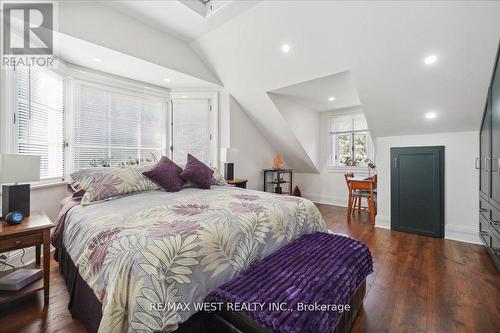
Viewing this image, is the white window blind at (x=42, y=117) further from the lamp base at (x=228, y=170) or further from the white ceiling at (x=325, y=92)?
the white ceiling at (x=325, y=92)

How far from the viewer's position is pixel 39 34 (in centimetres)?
226

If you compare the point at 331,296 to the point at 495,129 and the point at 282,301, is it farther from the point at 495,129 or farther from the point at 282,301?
the point at 495,129

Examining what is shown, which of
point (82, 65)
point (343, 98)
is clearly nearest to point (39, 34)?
point (82, 65)

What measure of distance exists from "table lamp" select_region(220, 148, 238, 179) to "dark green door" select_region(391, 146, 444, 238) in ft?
8.35

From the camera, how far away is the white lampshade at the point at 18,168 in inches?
63.5

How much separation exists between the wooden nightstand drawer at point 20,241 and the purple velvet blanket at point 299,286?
4.71ft

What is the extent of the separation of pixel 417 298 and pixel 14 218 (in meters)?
3.16

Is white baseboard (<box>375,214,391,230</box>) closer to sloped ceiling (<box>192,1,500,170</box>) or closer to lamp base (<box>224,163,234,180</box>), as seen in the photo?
sloped ceiling (<box>192,1,500,170</box>)

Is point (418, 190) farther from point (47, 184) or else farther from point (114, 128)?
point (47, 184)

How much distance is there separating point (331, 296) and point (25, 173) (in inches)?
90.9

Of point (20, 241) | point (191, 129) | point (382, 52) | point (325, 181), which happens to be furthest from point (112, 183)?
point (325, 181)

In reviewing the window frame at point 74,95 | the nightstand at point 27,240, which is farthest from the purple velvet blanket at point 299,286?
the window frame at point 74,95

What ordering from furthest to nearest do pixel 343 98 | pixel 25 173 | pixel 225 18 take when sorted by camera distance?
pixel 343 98 < pixel 225 18 < pixel 25 173

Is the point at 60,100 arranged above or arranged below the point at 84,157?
above
